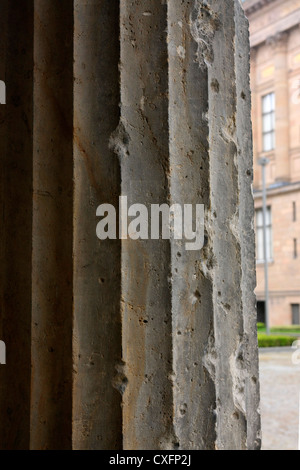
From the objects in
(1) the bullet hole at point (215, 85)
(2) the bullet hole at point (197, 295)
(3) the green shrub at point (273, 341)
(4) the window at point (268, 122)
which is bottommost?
(3) the green shrub at point (273, 341)

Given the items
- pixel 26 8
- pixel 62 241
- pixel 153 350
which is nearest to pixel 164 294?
pixel 153 350

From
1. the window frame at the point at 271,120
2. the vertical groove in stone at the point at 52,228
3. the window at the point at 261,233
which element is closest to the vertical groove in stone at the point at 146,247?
the vertical groove in stone at the point at 52,228

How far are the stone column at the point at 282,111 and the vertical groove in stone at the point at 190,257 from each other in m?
20.9

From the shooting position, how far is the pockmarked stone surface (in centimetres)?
132

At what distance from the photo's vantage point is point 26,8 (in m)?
1.50

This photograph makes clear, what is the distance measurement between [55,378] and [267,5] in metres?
22.6

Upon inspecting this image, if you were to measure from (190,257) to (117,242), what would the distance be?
175mm

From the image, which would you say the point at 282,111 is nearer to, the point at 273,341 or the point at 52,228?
the point at 273,341

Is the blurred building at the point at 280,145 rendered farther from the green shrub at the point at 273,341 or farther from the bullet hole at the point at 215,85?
the bullet hole at the point at 215,85

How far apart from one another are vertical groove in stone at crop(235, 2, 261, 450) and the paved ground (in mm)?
4064

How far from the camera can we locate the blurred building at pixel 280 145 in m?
21.2

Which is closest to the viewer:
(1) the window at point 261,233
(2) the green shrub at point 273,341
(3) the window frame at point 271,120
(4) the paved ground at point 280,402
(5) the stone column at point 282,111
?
(4) the paved ground at point 280,402

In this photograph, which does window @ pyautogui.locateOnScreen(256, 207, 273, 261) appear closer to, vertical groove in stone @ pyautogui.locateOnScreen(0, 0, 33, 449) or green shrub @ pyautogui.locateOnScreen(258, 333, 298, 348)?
green shrub @ pyautogui.locateOnScreen(258, 333, 298, 348)
